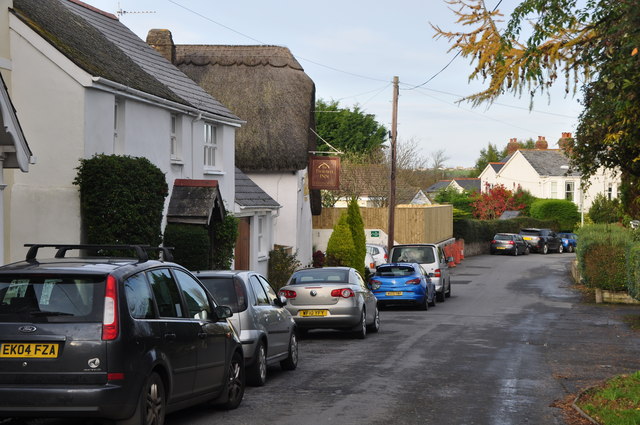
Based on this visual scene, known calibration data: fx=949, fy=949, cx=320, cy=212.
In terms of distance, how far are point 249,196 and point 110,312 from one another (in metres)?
23.6

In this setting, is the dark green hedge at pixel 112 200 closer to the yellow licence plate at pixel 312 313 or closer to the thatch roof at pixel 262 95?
the yellow licence plate at pixel 312 313

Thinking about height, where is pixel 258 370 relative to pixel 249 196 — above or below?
below

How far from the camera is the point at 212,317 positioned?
35.4ft

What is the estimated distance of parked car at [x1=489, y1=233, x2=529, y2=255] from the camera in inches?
2655

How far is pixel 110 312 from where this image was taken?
8.38 meters

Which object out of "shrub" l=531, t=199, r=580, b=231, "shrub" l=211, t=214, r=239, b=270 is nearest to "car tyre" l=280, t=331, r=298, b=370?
"shrub" l=211, t=214, r=239, b=270

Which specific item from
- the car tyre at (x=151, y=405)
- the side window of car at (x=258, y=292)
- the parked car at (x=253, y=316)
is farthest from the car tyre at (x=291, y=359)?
the car tyre at (x=151, y=405)

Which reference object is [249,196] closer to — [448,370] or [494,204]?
[448,370]

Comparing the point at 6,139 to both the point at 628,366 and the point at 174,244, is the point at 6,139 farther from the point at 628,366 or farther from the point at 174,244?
the point at 628,366

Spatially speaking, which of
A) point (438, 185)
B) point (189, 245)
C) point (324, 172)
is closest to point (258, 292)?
point (189, 245)

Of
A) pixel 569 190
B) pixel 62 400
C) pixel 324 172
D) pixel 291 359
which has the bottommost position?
pixel 291 359

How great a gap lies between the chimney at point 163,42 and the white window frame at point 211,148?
613 centimetres

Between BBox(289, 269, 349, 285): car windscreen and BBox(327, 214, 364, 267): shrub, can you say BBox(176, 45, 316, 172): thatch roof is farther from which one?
BBox(289, 269, 349, 285): car windscreen

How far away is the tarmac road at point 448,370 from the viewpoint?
11039 millimetres
